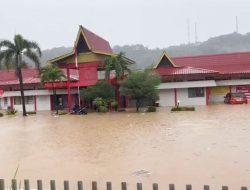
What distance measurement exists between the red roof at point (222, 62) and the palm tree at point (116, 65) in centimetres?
1142

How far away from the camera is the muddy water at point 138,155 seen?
1007 cm

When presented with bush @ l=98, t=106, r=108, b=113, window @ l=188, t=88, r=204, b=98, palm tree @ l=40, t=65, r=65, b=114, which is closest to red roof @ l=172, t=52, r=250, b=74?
window @ l=188, t=88, r=204, b=98

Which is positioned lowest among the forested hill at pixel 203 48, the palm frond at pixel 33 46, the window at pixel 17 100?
the window at pixel 17 100

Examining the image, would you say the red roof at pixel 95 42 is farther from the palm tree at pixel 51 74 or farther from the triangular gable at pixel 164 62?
the triangular gable at pixel 164 62

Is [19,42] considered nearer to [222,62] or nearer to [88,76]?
[88,76]

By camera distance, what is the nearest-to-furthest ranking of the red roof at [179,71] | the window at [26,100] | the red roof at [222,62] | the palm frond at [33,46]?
the palm frond at [33,46] → the red roof at [179,71] → the red roof at [222,62] → the window at [26,100]

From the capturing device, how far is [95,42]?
3697cm

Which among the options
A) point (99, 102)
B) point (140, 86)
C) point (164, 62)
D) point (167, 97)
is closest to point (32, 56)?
point (99, 102)

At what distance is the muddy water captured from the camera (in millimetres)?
10070

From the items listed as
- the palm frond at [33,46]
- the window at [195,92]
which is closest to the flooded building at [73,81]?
the palm frond at [33,46]

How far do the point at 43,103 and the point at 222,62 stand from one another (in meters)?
20.9

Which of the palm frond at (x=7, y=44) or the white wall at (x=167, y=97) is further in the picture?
the white wall at (x=167, y=97)

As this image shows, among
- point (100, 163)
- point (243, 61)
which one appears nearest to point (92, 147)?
point (100, 163)

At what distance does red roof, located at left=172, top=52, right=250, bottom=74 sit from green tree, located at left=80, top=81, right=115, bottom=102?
12430 mm
